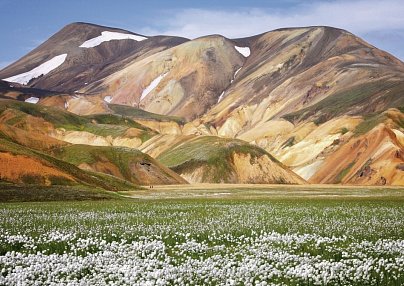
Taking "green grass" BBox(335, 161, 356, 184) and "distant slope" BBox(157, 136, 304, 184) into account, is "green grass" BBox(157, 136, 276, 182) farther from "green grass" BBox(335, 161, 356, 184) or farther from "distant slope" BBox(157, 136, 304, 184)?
"green grass" BBox(335, 161, 356, 184)

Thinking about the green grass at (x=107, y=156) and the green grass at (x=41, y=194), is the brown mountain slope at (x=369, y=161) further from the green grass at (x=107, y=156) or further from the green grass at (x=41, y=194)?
the green grass at (x=41, y=194)

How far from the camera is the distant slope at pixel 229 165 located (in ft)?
507

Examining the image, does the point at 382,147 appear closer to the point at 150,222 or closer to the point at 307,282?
the point at 150,222

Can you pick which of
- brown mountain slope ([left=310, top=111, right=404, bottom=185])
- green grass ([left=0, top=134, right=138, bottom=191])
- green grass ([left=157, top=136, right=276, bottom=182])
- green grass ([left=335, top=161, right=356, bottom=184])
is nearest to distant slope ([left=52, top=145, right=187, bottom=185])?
green grass ([left=157, top=136, right=276, bottom=182])

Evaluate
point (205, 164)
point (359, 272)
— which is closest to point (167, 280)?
point (359, 272)

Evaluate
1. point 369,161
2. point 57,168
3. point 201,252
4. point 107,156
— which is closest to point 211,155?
point 107,156

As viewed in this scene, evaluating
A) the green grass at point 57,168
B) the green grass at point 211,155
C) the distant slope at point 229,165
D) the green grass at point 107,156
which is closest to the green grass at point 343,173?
the distant slope at point 229,165

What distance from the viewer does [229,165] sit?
159 meters

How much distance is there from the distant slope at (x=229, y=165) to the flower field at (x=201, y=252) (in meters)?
122

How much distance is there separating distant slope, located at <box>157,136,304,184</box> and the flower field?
12164 cm

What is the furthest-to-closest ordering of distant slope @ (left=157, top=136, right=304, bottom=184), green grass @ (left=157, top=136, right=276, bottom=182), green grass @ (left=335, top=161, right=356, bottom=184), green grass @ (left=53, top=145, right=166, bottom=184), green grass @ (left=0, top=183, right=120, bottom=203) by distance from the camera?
green grass @ (left=157, top=136, right=276, bottom=182), distant slope @ (left=157, top=136, right=304, bottom=184), green grass @ (left=335, top=161, right=356, bottom=184), green grass @ (left=53, top=145, right=166, bottom=184), green grass @ (left=0, top=183, right=120, bottom=203)

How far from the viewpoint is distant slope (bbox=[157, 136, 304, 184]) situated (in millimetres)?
154500

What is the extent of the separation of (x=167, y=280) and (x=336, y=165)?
15281 cm

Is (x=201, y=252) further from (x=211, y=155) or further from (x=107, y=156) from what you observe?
(x=211, y=155)
